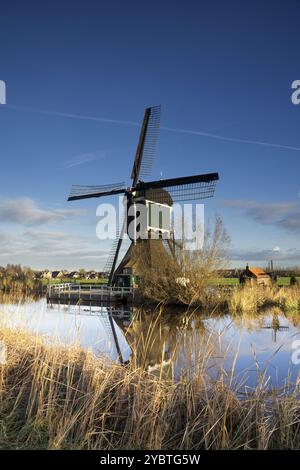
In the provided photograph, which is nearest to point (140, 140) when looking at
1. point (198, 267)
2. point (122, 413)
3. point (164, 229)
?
point (164, 229)

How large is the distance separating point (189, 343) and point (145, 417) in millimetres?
847

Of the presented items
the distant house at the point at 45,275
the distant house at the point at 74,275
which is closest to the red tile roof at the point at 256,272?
the distant house at the point at 45,275

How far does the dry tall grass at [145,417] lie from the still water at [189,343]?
0.22 metres

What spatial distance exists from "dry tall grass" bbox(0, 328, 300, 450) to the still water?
225 mm

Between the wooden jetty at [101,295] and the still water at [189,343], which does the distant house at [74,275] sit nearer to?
the wooden jetty at [101,295]

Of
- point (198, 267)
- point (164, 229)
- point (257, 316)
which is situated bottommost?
point (257, 316)

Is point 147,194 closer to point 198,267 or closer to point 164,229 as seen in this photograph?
point 164,229

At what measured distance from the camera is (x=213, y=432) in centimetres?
315

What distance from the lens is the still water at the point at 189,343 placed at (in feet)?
13.0

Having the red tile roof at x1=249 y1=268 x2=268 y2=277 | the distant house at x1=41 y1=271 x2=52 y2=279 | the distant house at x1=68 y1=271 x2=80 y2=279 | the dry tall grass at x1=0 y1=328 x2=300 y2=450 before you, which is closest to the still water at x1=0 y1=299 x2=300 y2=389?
the dry tall grass at x1=0 y1=328 x2=300 y2=450

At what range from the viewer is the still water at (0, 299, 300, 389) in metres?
3.96

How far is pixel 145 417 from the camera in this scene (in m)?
3.42
